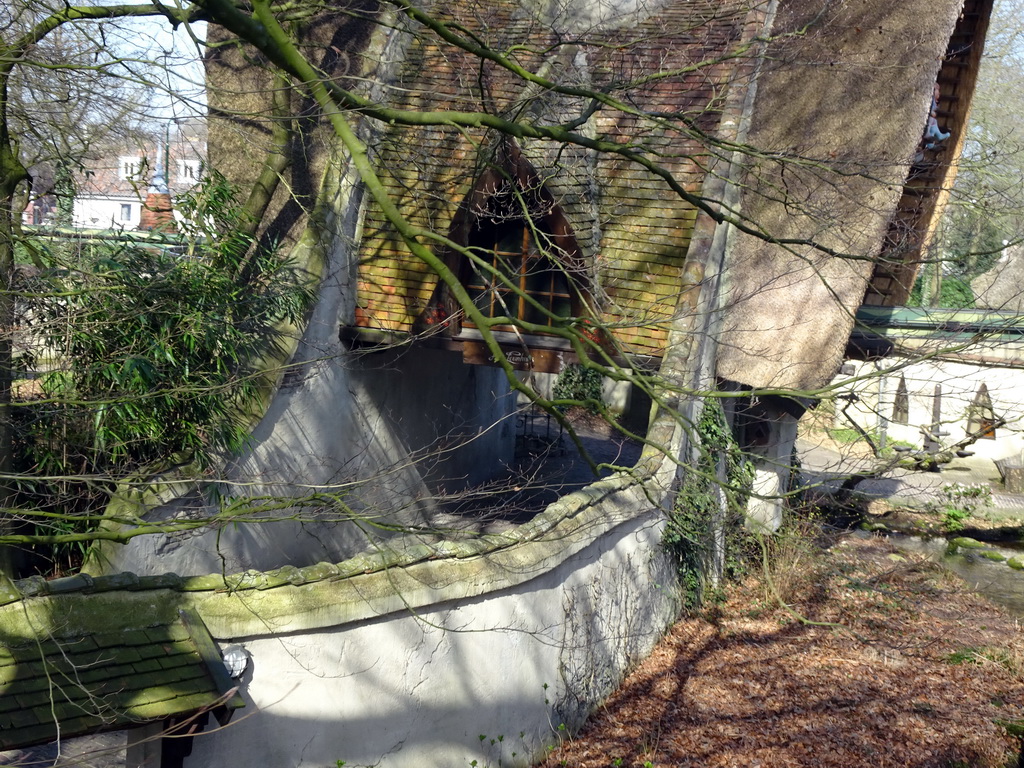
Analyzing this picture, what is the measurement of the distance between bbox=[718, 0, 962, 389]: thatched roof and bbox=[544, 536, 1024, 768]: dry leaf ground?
2.61 meters

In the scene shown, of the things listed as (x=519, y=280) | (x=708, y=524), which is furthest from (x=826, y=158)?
(x=708, y=524)

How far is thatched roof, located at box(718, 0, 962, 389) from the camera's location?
9.37 m

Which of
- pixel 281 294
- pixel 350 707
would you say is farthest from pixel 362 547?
pixel 350 707

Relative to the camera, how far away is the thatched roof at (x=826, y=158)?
9.37m

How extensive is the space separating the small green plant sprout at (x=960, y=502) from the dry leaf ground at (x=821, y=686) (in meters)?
3.46

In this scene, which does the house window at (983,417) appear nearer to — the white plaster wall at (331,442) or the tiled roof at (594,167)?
the tiled roof at (594,167)

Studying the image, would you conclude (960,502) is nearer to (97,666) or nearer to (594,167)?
(594,167)

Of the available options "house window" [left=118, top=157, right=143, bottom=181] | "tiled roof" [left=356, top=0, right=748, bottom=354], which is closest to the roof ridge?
"tiled roof" [left=356, top=0, right=748, bottom=354]

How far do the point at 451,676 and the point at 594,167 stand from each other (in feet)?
20.5

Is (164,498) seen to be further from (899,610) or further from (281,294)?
(899,610)

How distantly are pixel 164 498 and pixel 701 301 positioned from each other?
5.52 meters

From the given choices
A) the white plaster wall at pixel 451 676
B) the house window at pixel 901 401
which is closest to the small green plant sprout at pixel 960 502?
the house window at pixel 901 401

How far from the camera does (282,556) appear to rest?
366 inches

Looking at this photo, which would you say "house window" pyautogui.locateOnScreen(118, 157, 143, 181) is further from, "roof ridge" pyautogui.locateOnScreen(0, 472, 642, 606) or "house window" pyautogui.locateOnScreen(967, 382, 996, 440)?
"house window" pyautogui.locateOnScreen(967, 382, 996, 440)
